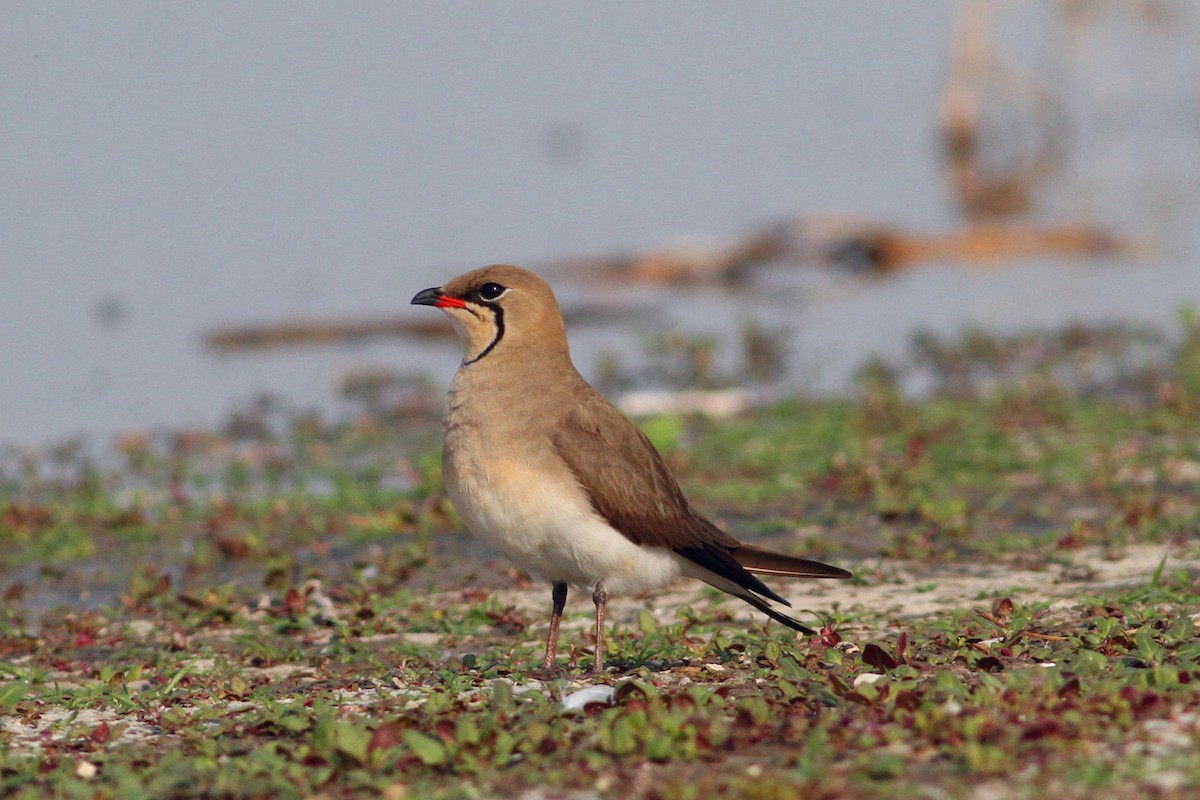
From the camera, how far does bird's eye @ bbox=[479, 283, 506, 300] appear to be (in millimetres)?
5875

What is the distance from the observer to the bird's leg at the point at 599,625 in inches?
206

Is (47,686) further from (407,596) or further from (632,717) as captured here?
(632,717)

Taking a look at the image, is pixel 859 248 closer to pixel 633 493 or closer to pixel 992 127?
pixel 992 127

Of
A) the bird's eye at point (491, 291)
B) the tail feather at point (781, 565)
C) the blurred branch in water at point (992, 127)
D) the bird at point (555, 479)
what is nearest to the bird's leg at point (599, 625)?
the bird at point (555, 479)

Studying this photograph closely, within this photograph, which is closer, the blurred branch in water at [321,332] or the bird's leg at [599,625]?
the bird's leg at [599,625]

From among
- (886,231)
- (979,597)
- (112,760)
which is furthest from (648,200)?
(112,760)

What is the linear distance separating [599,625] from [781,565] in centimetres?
63

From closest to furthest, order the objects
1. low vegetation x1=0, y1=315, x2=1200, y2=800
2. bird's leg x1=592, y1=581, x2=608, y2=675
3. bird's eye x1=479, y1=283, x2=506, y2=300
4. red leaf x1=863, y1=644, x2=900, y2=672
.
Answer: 1. low vegetation x1=0, y1=315, x2=1200, y2=800
2. red leaf x1=863, y1=644, x2=900, y2=672
3. bird's leg x1=592, y1=581, x2=608, y2=675
4. bird's eye x1=479, y1=283, x2=506, y2=300

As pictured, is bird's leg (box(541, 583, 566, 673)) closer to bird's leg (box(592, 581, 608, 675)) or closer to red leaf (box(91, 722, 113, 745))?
bird's leg (box(592, 581, 608, 675))

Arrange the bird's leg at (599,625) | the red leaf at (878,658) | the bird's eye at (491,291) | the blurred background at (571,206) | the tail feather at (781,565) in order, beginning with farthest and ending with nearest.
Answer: the blurred background at (571,206)
the bird's eye at (491,291)
the tail feather at (781,565)
the bird's leg at (599,625)
the red leaf at (878,658)

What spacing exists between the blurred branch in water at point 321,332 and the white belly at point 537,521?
28.6 feet

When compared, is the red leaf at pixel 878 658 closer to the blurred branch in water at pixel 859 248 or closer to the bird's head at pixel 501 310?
the bird's head at pixel 501 310

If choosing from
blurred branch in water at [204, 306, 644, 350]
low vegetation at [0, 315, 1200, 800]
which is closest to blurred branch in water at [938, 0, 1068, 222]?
blurred branch in water at [204, 306, 644, 350]

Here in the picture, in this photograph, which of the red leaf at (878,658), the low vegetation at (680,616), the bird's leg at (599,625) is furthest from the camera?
the bird's leg at (599,625)
